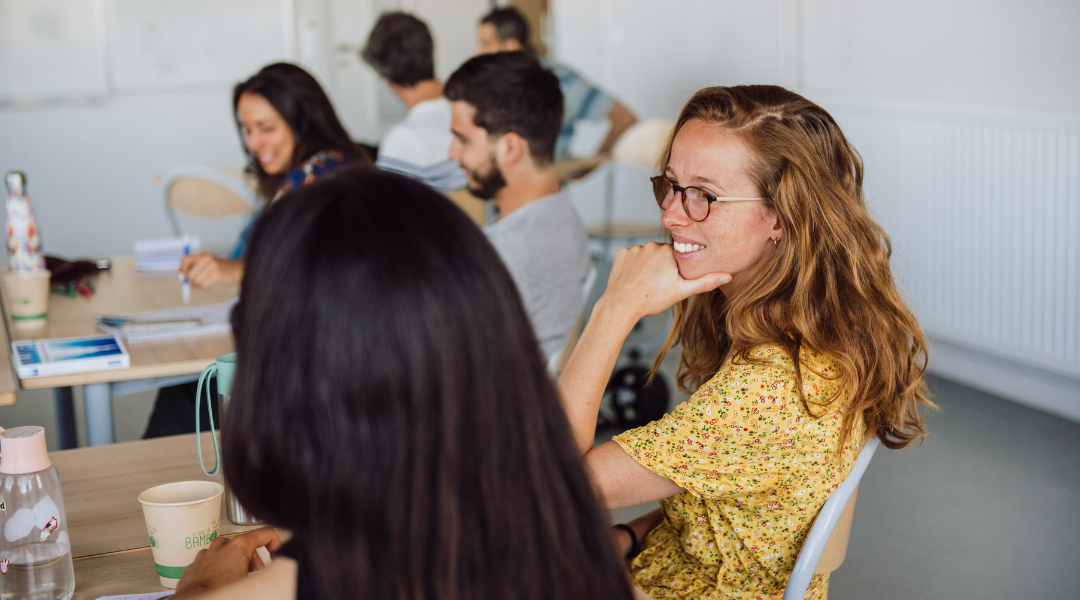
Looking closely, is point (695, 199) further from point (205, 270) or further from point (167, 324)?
point (205, 270)

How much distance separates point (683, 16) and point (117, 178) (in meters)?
3.59

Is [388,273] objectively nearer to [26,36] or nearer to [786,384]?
[786,384]

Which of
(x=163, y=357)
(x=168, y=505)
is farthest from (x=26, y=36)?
(x=168, y=505)

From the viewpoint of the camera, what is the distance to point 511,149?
87.1 inches

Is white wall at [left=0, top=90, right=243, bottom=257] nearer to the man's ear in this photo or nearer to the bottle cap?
the bottle cap

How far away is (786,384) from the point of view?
108cm

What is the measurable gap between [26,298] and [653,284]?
1.55 m

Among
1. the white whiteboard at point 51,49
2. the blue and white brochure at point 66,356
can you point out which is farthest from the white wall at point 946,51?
the white whiteboard at point 51,49

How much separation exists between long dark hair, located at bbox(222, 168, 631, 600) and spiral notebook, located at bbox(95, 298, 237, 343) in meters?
1.42

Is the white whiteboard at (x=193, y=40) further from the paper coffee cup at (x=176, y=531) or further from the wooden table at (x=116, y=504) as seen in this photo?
the paper coffee cup at (x=176, y=531)

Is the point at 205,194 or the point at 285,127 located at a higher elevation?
the point at 285,127

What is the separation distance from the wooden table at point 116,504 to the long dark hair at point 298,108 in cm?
140

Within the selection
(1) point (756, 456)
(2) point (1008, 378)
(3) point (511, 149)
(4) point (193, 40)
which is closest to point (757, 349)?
(1) point (756, 456)

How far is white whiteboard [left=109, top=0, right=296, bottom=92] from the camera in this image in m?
5.56
